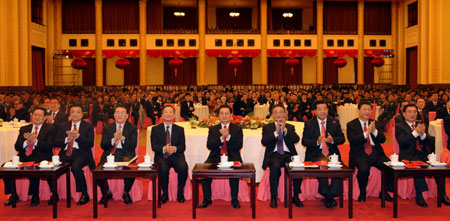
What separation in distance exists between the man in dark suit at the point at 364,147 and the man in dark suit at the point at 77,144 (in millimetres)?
3058

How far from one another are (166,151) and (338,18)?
884 inches

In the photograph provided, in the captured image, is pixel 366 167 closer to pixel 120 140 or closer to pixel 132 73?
pixel 120 140

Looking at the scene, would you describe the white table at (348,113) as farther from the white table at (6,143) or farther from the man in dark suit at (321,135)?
the white table at (6,143)

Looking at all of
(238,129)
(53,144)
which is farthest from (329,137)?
(53,144)

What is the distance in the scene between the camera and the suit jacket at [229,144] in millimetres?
5285

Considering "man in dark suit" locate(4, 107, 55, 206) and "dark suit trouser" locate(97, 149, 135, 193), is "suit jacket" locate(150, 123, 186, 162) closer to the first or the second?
"dark suit trouser" locate(97, 149, 135, 193)

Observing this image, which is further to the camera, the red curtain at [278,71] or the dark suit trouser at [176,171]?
the red curtain at [278,71]

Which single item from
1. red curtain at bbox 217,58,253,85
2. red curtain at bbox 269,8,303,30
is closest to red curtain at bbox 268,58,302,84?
red curtain at bbox 217,58,253,85

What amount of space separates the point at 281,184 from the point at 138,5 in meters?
21.8

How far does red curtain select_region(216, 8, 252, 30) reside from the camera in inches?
1069

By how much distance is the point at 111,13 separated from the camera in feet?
81.9

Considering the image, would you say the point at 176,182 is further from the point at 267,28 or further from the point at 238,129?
the point at 267,28

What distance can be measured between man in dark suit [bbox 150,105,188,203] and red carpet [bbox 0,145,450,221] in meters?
0.27

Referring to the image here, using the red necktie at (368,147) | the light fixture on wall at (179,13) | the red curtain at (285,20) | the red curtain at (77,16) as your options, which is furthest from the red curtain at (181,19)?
the red necktie at (368,147)
